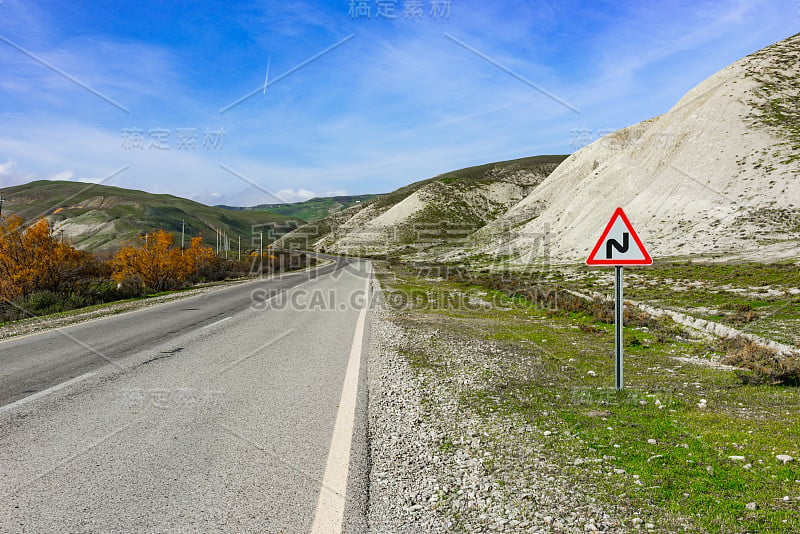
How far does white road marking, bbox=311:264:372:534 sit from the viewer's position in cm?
329

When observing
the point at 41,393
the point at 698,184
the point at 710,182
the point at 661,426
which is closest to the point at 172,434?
the point at 41,393

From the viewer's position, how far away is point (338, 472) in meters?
4.02

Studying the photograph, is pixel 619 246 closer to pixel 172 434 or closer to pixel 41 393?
pixel 172 434

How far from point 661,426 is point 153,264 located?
34.2 metres

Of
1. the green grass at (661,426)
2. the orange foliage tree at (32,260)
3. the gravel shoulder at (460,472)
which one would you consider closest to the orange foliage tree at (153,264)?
the orange foliage tree at (32,260)

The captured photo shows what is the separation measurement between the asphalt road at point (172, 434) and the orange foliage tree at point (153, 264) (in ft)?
73.5

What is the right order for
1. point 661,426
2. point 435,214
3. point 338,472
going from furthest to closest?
point 435,214, point 661,426, point 338,472

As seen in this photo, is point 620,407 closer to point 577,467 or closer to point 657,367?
point 577,467

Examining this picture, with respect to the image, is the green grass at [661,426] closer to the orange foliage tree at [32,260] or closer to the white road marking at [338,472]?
the white road marking at [338,472]

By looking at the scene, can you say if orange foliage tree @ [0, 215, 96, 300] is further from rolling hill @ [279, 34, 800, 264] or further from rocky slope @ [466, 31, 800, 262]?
rolling hill @ [279, 34, 800, 264]

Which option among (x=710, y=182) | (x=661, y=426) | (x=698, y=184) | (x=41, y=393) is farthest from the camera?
(x=698, y=184)

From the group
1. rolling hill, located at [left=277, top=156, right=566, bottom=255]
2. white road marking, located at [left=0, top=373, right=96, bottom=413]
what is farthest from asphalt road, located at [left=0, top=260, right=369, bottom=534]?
rolling hill, located at [left=277, top=156, right=566, bottom=255]

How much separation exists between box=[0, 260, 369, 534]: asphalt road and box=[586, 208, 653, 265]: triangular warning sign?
4091 mm

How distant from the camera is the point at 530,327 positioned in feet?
40.1
